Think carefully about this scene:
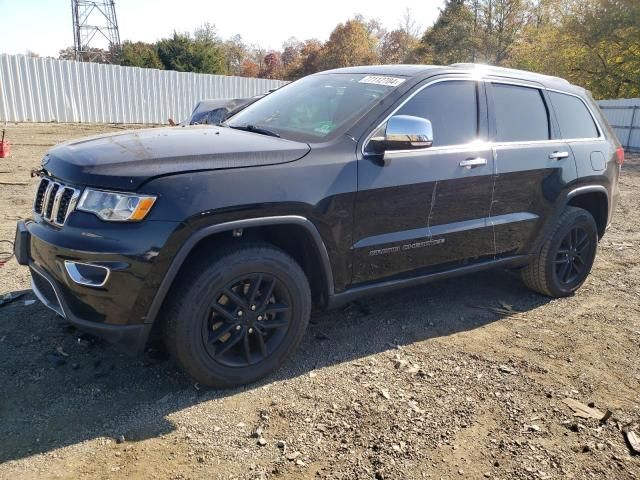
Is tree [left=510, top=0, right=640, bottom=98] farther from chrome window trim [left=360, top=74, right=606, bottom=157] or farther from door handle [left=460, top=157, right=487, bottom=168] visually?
door handle [left=460, top=157, right=487, bottom=168]

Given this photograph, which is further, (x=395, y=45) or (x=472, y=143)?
(x=395, y=45)

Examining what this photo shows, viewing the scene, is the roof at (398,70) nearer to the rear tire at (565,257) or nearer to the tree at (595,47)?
the rear tire at (565,257)

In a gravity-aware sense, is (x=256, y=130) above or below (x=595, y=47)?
below

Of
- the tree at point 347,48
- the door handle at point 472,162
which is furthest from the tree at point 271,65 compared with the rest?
the door handle at point 472,162

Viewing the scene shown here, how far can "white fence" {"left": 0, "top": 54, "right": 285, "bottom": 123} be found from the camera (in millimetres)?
18234

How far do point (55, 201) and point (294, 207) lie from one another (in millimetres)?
1304

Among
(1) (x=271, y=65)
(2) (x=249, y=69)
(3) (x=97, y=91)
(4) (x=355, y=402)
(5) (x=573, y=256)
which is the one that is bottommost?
(4) (x=355, y=402)

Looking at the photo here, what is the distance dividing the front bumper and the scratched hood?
0.27 metres

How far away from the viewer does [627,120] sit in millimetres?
21891

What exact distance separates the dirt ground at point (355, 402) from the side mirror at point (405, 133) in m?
1.43

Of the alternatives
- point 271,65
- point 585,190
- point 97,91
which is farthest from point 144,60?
point 585,190

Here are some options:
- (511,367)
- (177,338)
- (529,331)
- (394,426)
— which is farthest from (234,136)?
(529,331)

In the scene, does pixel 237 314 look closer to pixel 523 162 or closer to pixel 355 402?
pixel 355 402

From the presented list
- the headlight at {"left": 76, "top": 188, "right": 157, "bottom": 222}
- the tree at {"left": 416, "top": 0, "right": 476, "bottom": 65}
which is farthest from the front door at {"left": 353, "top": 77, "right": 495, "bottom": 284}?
the tree at {"left": 416, "top": 0, "right": 476, "bottom": 65}
